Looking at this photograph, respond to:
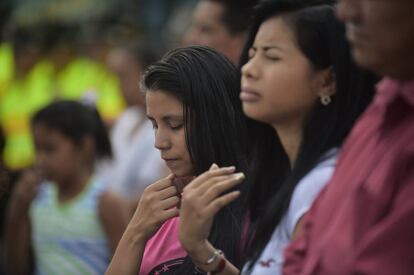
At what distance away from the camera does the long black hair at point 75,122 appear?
20.7 feet

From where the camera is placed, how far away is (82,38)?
604 inches

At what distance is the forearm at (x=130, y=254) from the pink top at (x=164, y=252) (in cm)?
6

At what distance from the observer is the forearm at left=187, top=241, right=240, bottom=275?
10.3 feet

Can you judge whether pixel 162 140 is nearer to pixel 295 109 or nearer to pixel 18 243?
pixel 295 109

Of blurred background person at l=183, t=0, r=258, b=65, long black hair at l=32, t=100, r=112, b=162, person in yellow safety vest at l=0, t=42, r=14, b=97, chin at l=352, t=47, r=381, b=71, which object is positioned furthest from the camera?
person in yellow safety vest at l=0, t=42, r=14, b=97

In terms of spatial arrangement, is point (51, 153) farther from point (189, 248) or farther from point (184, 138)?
point (189, 248)

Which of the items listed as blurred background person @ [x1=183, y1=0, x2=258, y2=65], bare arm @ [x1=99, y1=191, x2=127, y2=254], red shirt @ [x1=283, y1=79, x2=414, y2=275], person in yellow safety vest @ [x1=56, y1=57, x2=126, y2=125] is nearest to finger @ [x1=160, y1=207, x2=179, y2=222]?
red shirt @ [x1=283, y1=79, x2=414, y2=275]

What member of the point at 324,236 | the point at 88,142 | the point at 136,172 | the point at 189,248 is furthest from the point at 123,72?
the point at 324,236

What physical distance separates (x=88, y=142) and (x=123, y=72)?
7.29 feet

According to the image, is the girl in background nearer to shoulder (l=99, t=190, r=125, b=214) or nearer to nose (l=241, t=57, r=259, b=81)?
shoulder (l=99, t=190, r=125, b=214)

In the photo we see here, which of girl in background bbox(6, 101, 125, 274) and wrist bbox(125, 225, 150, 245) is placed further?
girl in background bbox(6, 101, 125, 274)

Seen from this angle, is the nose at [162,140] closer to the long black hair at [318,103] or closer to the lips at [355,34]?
the long black hair at [318,103]

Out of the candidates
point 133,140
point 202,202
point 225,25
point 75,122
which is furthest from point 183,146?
point 133,140

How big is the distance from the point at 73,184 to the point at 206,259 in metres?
3.13
